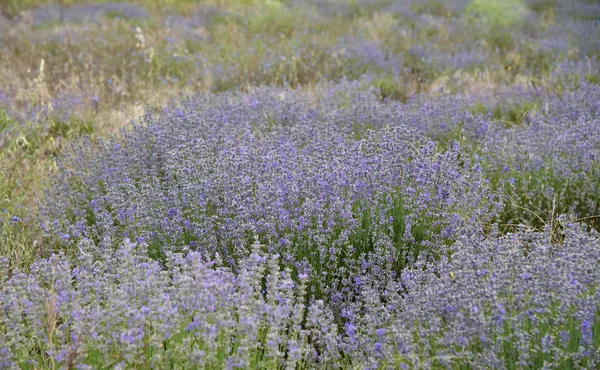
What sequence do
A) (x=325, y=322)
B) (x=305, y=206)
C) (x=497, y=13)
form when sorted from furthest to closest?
1. (x=497, y=13)
2. (x=305, y=206)
3. (x=325, y=322)

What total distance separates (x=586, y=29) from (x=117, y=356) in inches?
299

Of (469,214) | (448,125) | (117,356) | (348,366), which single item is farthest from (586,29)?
(117,356)

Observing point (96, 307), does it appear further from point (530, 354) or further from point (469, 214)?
point (469, 214)

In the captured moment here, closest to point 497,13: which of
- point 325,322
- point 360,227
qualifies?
point 360,227

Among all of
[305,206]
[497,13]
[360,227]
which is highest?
[305,206]

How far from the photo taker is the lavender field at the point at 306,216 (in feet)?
6.19

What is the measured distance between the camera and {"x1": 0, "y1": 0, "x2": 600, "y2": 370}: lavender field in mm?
1888

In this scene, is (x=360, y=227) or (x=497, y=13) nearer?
(x=360, y=227)

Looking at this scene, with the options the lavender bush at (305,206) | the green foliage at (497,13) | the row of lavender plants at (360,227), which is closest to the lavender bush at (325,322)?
the row of lavender plants at (360,227)

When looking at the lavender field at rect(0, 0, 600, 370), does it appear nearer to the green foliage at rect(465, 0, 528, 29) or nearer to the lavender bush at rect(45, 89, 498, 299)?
the lavender bush at rect(45, 89, 498, 299)

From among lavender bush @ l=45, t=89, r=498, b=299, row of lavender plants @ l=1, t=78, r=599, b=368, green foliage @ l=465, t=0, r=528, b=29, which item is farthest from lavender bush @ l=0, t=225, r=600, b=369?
green foliage @ l=465, t=0, r=528, b=29

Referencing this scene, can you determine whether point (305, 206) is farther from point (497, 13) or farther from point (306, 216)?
point (497, 13)

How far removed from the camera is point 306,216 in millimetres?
2652

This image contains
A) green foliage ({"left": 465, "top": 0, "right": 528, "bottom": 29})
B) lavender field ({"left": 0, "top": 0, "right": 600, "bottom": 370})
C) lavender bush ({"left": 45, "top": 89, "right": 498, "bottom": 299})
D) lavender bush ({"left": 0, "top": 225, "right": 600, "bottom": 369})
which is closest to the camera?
lavender bush ({"left": 0, "top": 225, "right": 600, "bottom": 369})
